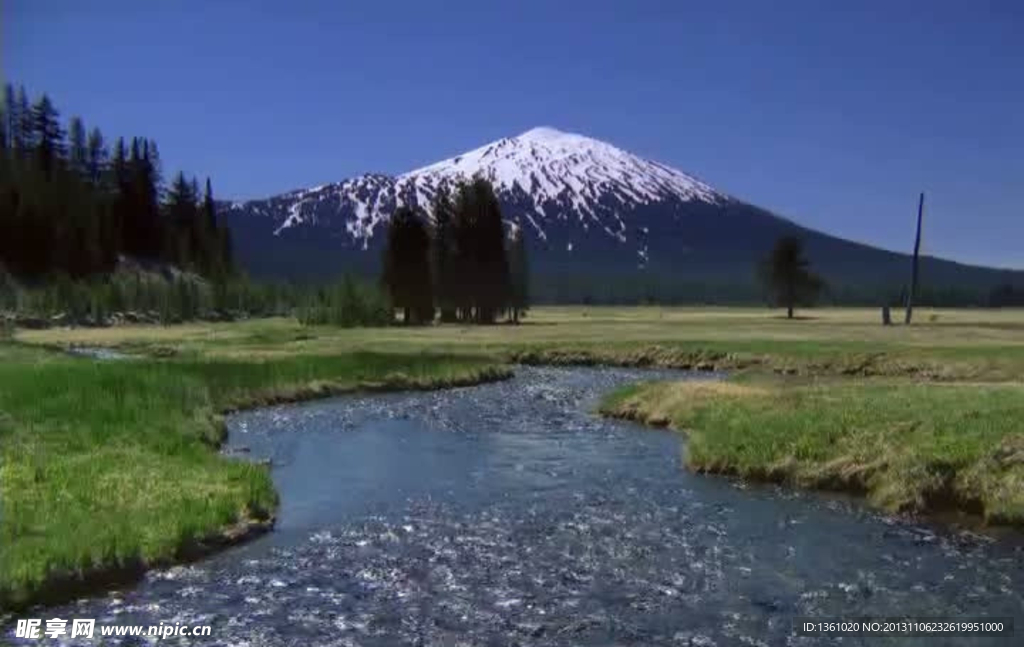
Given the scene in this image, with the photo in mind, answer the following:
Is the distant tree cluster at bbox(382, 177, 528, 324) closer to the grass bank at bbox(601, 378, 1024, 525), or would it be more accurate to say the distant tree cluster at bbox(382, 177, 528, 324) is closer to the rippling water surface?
the grass bank at bbox(601, 378, 1024, 525)

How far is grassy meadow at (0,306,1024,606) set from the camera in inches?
733

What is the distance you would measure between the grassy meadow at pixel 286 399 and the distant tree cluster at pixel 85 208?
89177mm

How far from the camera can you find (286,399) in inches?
1923

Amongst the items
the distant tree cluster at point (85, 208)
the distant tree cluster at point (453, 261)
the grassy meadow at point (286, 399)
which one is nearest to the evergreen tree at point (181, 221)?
the distant tree cluster at point (85, 208)

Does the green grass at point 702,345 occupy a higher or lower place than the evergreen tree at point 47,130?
lower

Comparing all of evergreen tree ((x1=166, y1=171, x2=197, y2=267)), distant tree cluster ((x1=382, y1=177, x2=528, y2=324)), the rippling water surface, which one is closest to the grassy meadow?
the rippling water surface

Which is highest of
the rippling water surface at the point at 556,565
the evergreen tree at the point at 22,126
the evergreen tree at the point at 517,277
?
the evergreen tree at the point at 22,126

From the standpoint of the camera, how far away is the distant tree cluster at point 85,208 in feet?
460

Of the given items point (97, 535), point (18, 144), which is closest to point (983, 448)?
point (97, 535)

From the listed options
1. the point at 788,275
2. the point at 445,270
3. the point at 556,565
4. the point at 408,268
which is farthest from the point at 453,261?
the point at 556,565

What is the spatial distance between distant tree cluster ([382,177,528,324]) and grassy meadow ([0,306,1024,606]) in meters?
60.1

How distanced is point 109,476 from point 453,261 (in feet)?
346

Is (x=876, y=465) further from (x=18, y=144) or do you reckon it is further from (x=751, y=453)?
(x=18, y=144)

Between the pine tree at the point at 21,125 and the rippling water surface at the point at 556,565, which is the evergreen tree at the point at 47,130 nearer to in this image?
the pine tree at the point at 21,125
